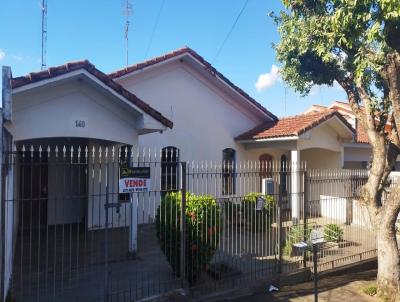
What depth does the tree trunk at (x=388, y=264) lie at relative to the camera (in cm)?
700

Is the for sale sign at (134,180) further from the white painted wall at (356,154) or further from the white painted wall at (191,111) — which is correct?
the white painted wall at (356,154)

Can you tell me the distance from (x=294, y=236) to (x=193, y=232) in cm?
316

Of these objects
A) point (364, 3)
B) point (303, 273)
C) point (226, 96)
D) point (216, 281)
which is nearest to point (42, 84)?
point (216, 281)

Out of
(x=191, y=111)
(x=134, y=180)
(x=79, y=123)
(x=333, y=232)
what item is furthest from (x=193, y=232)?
(x=191, y=111)

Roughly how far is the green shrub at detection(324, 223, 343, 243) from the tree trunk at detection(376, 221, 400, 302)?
1993mm

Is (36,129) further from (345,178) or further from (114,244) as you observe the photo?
(345,178)

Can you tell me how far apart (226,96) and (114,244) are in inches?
298

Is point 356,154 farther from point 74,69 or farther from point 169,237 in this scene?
point 74,69

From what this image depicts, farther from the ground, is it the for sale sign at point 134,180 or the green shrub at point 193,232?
the for sale sign at point 134,180

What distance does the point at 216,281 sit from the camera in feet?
22.6

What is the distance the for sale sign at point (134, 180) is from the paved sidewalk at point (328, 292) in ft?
8.61

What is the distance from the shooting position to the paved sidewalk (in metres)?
6.73

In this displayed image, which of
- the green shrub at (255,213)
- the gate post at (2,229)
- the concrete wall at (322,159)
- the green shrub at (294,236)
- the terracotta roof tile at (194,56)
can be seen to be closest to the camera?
the gate post at (2,229)

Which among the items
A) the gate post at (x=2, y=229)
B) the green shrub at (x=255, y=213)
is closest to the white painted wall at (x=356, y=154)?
the green shrub at (x=255, y=213)
